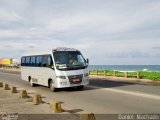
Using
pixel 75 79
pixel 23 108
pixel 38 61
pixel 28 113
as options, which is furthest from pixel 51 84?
pixel 28 113

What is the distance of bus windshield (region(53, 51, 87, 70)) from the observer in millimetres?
19573

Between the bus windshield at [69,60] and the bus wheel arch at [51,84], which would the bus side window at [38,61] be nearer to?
the bus wheel arch at [51,84]

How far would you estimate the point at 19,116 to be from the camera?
10805 mm

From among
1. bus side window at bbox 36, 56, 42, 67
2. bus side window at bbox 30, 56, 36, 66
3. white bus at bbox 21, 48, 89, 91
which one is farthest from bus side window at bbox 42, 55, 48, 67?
bus side window at bbox 30, 56, 36, 66

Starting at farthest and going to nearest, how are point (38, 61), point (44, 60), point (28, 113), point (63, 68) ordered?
1. point (38, 61)
2. point (44, 60)
3. point (63, 68)
4. point (28, 113)

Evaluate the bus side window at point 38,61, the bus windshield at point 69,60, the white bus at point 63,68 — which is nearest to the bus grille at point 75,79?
the white bus at point 63,68

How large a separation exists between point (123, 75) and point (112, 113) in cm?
2380

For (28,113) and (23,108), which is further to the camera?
(23,108)

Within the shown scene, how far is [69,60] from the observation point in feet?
65.7

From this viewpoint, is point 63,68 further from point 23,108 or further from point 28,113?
point 28,113

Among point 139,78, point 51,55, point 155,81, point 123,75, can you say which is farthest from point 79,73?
point 123,75

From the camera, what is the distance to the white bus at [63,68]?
63.6ft

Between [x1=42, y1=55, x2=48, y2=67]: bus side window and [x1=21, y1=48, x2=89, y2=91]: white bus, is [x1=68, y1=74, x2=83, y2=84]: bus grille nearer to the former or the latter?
[x1=21, y1=48, x2=89, y2=91]: white bus

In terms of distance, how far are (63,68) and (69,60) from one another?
2.67 ft
